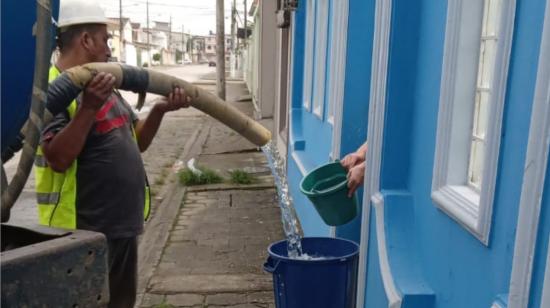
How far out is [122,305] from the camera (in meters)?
3.12

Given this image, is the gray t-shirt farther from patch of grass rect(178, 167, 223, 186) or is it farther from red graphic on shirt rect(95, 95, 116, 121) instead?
patch of grass rect(178, 167, 223, 186)

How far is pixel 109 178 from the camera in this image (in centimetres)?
278

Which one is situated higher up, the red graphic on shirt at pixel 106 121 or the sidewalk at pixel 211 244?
the red graphic on shirt at pixel 106 121

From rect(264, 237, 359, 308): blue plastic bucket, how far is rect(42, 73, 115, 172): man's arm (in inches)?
46.0

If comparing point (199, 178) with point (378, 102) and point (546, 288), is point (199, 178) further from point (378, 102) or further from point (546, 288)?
point (546, 288)

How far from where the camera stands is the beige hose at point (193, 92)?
2.12 meters

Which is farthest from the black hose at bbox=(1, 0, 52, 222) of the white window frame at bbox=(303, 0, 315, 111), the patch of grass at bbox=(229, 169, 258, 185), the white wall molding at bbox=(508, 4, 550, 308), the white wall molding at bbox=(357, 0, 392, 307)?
the patch of grass at bbox=(229, 169, 258, 185)

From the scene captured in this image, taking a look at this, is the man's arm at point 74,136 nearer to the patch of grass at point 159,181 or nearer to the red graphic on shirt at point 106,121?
the red graphic on shirt at point 106,121

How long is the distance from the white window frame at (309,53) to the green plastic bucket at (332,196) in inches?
84.0

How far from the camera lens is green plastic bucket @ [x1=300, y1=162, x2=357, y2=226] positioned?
3170 mm

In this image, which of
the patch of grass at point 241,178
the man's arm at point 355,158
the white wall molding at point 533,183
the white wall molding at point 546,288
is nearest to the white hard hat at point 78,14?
the man's arm at point 355,158

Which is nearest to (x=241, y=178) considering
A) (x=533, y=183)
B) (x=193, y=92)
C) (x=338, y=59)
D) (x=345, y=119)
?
(x=338, y=59)

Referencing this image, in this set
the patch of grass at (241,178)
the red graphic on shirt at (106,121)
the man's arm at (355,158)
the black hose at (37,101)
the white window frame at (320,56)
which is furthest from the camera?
the patch of grass at (241,178)

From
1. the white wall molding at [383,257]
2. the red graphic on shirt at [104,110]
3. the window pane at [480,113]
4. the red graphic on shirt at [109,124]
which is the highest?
the window pane at [480,113]
